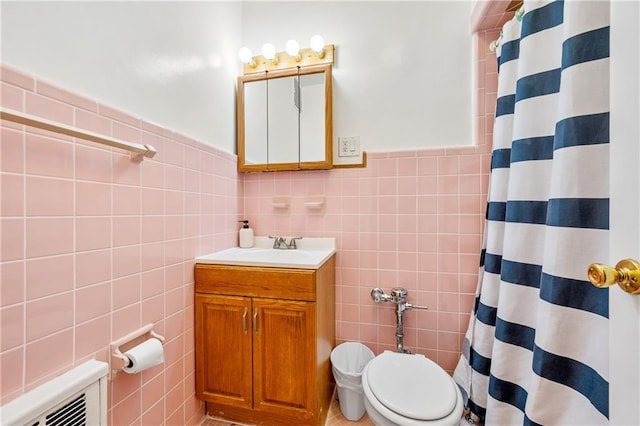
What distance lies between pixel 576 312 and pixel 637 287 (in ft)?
1.05

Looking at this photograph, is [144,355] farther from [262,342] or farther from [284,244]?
[284,244]

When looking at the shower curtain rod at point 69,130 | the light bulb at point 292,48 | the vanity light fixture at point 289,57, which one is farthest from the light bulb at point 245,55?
the shower curtain rod at point 69,130

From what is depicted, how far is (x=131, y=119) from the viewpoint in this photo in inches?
38.5

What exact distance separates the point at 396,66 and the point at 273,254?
4.53 ft

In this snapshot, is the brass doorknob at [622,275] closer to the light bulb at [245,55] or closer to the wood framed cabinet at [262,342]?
the wood framed cabinet at [262,342]

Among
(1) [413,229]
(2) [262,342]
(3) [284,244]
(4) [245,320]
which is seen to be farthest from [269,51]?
(2) [262,342]

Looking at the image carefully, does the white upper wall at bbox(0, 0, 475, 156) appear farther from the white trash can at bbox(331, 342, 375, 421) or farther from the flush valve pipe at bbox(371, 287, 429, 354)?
the white trash can at bbox(331, 342, 375, 421)

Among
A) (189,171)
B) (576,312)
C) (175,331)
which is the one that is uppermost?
(189,171)

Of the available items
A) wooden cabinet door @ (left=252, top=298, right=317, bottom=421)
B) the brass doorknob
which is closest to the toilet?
wooden cabinet door @ (left=252, top=298, right=317, bottom=421)

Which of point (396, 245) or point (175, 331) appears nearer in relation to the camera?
A: point (175, 331)

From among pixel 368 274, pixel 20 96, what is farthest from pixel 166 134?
pixel 368 274

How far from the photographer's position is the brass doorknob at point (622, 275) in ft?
1.42

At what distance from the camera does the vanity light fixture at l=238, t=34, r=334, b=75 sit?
5.24 ft

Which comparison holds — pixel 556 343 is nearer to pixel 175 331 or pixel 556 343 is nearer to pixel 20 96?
pixel 175 331
